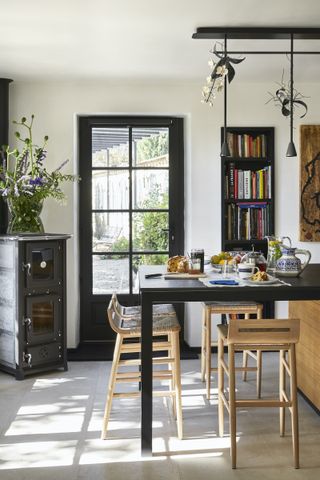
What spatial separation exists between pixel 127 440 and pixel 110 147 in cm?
328

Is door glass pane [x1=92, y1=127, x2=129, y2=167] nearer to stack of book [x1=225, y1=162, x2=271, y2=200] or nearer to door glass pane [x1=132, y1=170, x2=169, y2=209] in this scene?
door glass pane [x1=132, y1=170, x2=169, y2=209]

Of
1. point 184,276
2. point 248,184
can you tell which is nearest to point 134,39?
point 184,276

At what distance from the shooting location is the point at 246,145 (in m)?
5.97

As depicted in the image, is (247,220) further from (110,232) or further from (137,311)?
(137,311)

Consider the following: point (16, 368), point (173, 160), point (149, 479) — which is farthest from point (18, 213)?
point (149, 479)

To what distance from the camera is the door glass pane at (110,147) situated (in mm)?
6047

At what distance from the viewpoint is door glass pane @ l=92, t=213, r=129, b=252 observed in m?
6.08

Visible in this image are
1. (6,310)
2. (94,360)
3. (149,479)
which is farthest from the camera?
(94,360)

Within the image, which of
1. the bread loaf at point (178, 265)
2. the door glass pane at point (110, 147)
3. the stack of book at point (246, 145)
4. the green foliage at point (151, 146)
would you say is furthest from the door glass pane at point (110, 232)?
the bread loaf at point (178, 265)

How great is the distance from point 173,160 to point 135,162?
15.0 inches

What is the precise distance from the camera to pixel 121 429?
373 centimetres

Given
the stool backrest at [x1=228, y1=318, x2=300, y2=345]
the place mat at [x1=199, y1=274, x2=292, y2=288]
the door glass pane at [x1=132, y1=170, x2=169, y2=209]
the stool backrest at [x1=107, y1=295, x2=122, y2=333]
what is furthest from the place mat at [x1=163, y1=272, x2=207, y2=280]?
the door glass pane at [x1=132, y1=170, x2=169, y2=209]

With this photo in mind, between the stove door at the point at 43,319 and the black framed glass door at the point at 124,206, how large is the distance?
0.90 m

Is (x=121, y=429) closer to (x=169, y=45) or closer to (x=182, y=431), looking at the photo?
(x=182, y=431)
